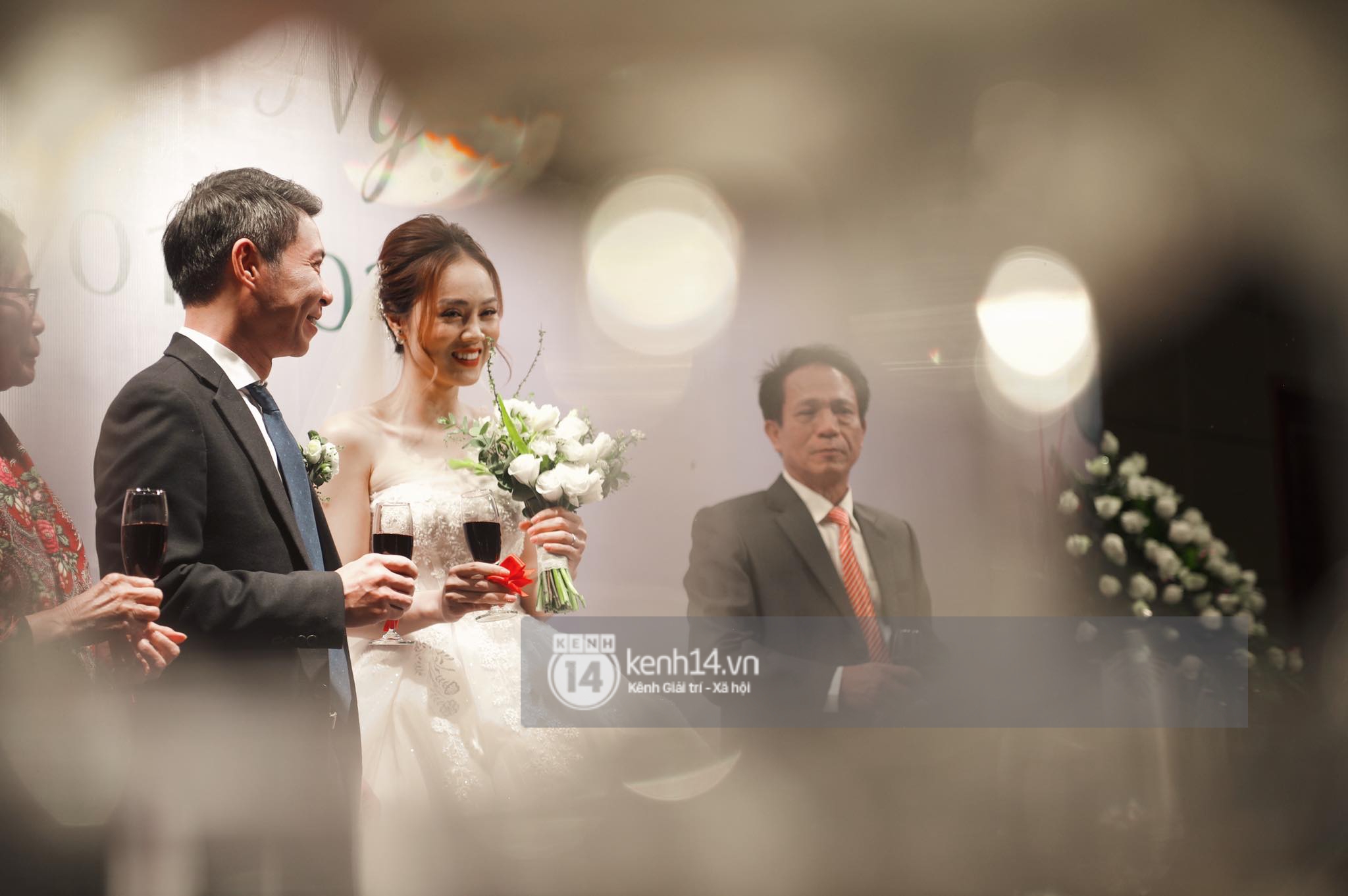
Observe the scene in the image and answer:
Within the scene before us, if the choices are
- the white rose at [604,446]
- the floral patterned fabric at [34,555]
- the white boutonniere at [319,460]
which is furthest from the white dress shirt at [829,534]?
the floral patterned fabric at [34,555]

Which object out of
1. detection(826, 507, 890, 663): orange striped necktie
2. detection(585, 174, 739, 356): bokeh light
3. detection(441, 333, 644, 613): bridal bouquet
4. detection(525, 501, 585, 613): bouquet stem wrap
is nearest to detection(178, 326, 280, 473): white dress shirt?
detection(441, 333, 644, 613): bridal bouquet

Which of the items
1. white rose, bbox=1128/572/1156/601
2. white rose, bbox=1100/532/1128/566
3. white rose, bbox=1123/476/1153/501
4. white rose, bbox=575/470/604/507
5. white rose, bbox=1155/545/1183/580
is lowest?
white rose, bbox=1128/572/1156/601

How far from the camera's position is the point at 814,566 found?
2.75 metres

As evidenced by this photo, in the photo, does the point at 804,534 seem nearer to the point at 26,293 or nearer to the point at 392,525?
the point at 392,525

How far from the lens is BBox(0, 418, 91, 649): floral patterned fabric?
8.21 ft

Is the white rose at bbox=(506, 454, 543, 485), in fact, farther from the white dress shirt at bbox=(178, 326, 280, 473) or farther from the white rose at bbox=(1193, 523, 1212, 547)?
the white rose at bbox=(1193, 523, 1212, 547)

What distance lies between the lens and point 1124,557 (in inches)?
110

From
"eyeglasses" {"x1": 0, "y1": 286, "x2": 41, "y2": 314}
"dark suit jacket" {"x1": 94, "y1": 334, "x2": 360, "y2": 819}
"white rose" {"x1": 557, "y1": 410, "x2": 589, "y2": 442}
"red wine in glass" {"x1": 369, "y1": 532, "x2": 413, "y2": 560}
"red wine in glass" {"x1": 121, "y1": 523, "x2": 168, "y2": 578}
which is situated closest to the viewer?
"red wine in glass" {"x1": 121, "y1": 523, "x2": 168, "y2": 578}

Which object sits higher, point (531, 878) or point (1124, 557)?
point (1124, 557)

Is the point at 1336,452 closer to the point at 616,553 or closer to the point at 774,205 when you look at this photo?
the point at 774,205

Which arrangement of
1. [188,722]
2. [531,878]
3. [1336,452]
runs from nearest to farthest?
[188,722] < [531,878] < [1336,452]

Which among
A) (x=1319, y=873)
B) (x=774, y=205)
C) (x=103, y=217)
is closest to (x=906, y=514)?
(x=774, y=205)

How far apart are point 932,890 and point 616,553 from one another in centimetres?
119

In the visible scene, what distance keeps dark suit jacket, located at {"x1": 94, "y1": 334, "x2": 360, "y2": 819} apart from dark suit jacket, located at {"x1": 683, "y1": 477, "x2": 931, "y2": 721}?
92cm
